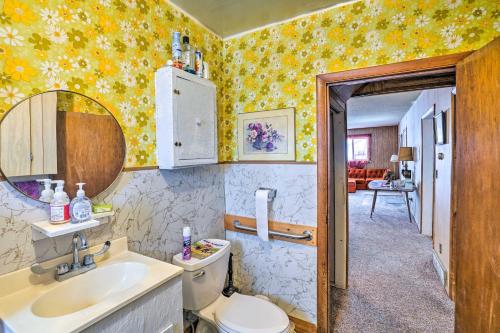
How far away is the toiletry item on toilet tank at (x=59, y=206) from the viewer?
38.0 inches

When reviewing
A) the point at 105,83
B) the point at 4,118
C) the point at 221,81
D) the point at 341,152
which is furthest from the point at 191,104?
the point at 341,152

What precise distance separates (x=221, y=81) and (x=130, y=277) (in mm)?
1537

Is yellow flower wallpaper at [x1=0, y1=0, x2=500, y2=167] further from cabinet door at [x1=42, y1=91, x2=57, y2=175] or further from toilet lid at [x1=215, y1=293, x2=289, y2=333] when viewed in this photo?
toilet lid at [x1=215, y1=293, x2=289, y2=333]

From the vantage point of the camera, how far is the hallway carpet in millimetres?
1933

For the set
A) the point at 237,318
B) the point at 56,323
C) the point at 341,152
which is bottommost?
the point at 237,318

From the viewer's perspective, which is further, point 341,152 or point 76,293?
point 341,152

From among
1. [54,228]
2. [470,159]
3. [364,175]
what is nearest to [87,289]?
[54,228]

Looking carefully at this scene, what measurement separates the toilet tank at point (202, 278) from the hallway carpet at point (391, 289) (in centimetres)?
105

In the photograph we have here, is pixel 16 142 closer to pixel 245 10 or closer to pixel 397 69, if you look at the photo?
pixel 245 10

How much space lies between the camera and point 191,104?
1.52 m

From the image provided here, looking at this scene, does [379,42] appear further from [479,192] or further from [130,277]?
[130,277]

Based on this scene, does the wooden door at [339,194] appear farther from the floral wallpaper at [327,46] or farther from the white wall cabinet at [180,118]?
the white wall cabinet at [180,118]

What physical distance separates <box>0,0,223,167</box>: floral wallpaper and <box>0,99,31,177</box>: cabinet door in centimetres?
4

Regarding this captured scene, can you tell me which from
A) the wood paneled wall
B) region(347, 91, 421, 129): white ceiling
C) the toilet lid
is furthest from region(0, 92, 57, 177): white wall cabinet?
the wood paneled wall
